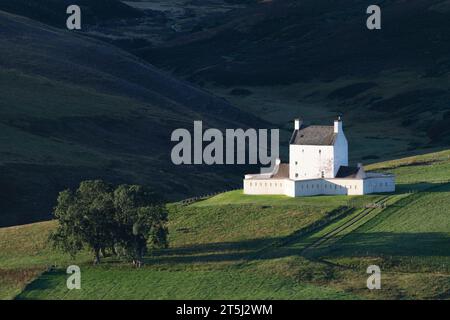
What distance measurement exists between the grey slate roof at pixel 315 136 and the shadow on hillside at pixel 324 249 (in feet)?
45.0

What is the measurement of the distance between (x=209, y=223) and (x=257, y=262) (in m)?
12.1

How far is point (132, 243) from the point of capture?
88.1m

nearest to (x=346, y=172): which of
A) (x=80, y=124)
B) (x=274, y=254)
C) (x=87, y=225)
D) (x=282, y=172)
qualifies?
(x=282, y=172)

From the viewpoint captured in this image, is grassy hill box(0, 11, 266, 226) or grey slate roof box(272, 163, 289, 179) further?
grassy hill box(0, 11, 266, 226)

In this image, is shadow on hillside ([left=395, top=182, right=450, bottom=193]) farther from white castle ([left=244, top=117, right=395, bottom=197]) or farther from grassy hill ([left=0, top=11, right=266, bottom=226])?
grassy hill ([left=0, top=11, right=266, bottom=226])

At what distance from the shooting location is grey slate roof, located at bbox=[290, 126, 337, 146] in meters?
103

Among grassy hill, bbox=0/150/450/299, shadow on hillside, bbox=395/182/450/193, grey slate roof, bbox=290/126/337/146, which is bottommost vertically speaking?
grassy hill, bbox=0/150/450/299

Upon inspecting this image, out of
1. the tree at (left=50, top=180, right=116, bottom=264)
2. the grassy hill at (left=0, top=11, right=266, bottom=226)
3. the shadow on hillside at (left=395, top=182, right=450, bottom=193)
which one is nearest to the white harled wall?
the shadow on hillside at (left=395, top=182, right=450, bottom=193)

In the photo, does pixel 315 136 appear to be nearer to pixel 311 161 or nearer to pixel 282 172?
pixel 311 161

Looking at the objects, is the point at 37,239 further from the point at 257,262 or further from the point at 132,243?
the point at 257,262

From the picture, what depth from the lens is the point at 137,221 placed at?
288 ft
